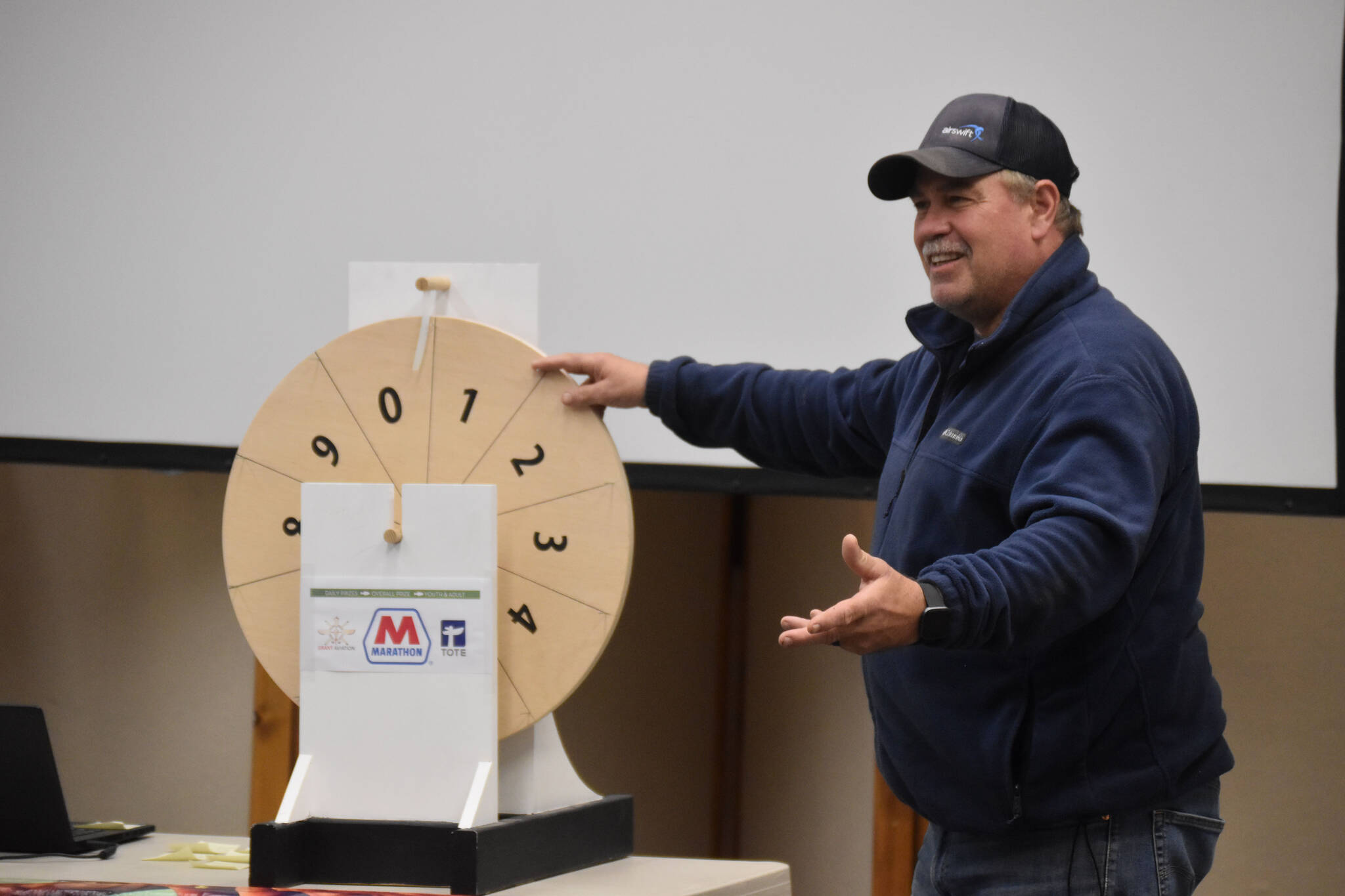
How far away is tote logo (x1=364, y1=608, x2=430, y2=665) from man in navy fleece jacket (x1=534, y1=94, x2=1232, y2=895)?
32 centimetres

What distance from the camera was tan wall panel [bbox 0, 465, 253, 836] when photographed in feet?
7.84

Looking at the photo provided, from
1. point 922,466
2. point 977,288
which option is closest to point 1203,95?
point 977,288

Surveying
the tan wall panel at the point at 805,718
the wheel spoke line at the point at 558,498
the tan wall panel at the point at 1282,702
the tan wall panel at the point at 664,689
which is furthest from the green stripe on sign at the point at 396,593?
the tan wall panel at the point at 1282,702

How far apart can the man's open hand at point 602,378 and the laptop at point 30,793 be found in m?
0.69

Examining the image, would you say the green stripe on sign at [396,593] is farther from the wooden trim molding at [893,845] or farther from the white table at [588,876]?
the wooden trim molding at [893,845]

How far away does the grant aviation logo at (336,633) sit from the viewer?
1391mm

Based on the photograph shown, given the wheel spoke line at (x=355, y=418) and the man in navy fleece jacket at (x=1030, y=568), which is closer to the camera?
the man in navy fleece jacket at (x=1030, y=568)

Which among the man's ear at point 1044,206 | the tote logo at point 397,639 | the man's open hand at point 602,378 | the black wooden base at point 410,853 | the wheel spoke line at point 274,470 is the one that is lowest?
the black wooden base at point 410,853

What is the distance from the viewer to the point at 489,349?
1.47m

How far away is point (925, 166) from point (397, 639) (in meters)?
0.77

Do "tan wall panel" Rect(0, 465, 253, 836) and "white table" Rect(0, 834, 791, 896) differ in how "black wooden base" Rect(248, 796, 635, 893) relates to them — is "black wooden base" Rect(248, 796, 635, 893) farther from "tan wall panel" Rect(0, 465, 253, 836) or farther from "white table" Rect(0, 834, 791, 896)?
"tan wall panel" Rect(0, 465, 253, 836)

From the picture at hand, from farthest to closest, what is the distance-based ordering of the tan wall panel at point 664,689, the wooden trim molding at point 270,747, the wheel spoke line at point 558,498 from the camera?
the tan wall panel at point 664,689 → the wooden trim molding at point 270,747 → the wheel spoke line at point 558,498

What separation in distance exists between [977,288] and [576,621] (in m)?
0.58

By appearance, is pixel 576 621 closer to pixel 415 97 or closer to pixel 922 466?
pixel 922 466
